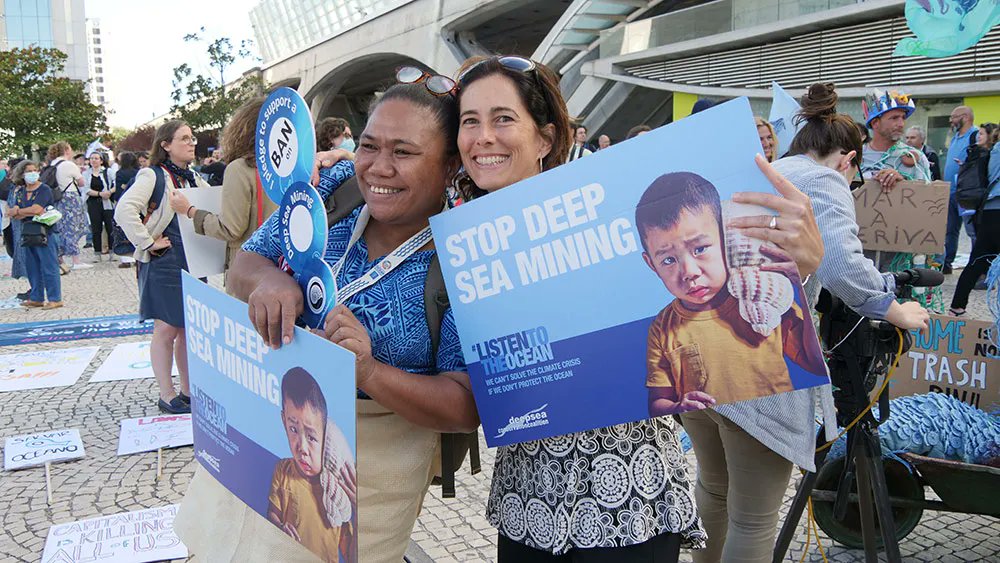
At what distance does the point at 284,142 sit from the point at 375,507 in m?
0.80

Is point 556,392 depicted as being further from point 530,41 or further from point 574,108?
point 530,41

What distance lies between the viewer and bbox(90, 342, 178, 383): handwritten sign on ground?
6.71m

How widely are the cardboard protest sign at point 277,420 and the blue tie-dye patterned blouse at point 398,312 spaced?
0.63 feet

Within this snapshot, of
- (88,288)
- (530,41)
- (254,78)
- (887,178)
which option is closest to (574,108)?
(530,41)

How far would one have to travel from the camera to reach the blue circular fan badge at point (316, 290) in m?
1.62

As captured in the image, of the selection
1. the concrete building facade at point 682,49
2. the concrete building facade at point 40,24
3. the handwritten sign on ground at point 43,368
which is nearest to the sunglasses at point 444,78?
the handwritten sign on ground at point 43,368

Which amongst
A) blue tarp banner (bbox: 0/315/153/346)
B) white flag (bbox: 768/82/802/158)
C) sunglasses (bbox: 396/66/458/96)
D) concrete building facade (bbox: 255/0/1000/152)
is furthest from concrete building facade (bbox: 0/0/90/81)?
sunglasses (bbox: 396/66/458/96)

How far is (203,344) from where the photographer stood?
197cm

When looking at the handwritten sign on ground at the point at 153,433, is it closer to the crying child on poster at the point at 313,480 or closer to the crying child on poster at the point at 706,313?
the crying child on poster at the point at 313,480

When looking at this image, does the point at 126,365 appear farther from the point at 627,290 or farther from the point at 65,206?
the point at 65,206

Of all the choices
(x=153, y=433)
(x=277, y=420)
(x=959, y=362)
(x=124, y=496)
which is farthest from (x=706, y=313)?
(x=153, y=433)

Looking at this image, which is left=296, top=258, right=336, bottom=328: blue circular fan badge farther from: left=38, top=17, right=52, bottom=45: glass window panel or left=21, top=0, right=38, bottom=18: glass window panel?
left=38, top=17, right=52, bottom=45: glass window panel

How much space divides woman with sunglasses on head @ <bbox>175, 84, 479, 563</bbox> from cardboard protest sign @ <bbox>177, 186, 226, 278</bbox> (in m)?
3.22

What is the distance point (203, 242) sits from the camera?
16.3 ft
